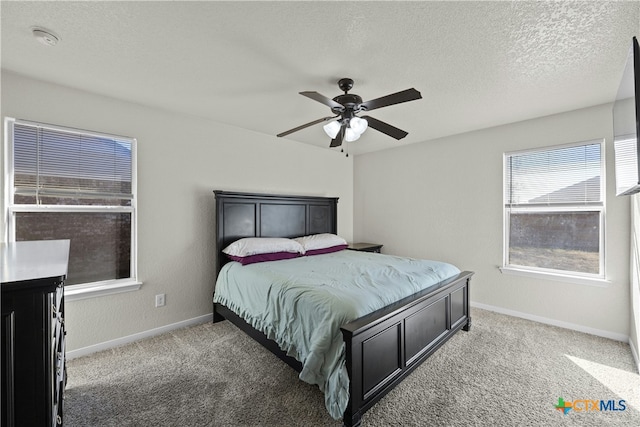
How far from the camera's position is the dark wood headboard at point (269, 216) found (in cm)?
327

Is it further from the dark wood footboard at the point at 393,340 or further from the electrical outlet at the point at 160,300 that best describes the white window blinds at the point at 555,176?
the electrical outlet at the point at 160,300

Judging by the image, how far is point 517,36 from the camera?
1742mm

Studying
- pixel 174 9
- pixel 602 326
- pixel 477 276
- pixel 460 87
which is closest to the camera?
pixel 174 9

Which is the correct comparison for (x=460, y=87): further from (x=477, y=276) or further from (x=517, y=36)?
(x=477, y=276)

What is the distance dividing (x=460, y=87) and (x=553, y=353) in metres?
2.55

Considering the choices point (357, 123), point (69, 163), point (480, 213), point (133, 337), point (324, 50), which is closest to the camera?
point (324, 50)

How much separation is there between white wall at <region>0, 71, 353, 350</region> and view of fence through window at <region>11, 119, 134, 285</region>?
0.13 m

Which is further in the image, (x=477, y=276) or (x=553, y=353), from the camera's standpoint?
(x=477, y=276)

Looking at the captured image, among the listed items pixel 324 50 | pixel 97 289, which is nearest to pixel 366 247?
pixel 324 50

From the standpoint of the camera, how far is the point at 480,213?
3662 mm

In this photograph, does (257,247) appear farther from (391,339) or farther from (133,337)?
(391,339)

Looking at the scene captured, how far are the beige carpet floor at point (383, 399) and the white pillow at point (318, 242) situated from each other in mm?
1334

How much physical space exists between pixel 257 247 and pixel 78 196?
1699mm

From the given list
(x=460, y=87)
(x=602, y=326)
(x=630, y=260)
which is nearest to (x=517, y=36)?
(x=460, y=87)
